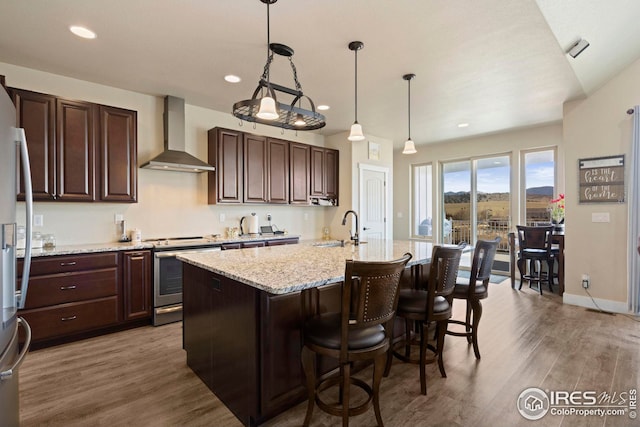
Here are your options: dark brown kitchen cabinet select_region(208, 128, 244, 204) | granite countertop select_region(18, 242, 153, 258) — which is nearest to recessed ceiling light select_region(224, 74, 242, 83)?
dark brown kitchen cabinet select_region(208, 128, 244, 204)

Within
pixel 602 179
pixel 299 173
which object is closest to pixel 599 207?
pixel 602 179

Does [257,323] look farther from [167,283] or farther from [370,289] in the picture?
[167,283]

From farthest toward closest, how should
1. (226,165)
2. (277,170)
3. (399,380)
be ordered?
(277,170), (226,165), (399,380)

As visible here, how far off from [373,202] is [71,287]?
4.61 m

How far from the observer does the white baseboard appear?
3779 millimetres

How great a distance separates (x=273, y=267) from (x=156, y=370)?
1.44 meters

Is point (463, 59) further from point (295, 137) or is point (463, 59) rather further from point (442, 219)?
point (442, 219)

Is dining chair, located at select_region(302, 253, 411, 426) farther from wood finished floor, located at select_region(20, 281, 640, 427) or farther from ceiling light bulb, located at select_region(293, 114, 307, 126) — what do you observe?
ceiling light bulb, located at select_region(293, 114, 307, 126)

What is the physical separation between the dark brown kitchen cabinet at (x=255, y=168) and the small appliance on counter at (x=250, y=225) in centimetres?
33

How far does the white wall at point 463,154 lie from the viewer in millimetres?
5508

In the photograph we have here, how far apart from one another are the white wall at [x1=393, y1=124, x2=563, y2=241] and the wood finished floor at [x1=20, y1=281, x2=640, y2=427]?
324cm

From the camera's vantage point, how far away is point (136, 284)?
11.0 feet

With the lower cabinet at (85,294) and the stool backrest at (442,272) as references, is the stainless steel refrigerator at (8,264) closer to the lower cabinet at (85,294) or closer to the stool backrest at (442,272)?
the lower cabinet at (85,294)

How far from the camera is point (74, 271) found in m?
3.01
